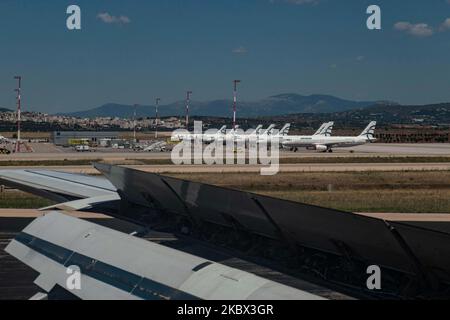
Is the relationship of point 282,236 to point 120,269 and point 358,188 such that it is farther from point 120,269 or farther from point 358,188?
point 358,188

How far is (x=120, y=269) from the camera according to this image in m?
5.73

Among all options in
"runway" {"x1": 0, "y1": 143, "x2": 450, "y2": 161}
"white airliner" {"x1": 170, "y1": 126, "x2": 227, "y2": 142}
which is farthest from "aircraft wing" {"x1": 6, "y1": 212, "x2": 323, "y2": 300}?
"white airliner" {"x1": 170, "y1": 126, "x2": 227, "y2": 142}

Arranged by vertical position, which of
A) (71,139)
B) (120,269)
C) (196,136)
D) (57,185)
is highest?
(57,185)

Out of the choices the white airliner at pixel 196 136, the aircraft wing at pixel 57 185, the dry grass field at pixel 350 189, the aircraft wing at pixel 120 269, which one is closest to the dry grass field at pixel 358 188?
the dry grass field at pixel 350 189

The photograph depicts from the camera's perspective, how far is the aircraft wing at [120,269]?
483 centimetres

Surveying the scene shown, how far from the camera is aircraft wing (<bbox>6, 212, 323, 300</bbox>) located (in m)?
4.83

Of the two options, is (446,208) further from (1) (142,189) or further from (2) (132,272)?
(2) (132,272)

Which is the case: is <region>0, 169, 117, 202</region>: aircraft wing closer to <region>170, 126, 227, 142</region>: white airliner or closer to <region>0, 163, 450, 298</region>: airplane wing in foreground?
<region>0, 163, 450, 298</region>: airplane wing in foreground

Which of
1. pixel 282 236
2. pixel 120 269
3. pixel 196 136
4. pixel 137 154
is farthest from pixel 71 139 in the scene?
pixel 120 269

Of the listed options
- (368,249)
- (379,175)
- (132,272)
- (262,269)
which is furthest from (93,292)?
(379,175)

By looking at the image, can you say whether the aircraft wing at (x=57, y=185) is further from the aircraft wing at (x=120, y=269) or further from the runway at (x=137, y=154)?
the runway at (x=137, y=154)

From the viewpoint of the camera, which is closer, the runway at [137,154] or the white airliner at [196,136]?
the runway at [137,154]

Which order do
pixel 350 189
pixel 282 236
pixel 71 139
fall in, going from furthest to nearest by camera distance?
pixel 71 139 → pixel 350 189 → pixel 282 236
